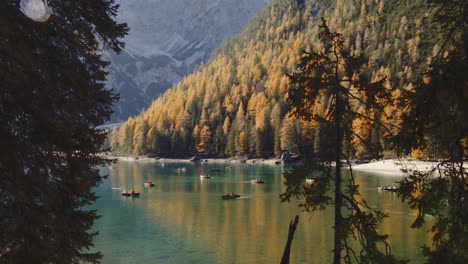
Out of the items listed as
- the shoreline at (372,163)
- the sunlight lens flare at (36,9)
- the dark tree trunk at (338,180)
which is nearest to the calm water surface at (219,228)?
the dark tree trunk at (338,180)

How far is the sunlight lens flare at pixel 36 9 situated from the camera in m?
8.36

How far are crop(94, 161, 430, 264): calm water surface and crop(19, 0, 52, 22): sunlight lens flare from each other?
56.1 feet

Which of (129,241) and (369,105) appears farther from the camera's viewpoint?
(129,241)

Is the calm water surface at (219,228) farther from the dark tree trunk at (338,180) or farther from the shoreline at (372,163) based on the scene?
the shoreline at (372,163)

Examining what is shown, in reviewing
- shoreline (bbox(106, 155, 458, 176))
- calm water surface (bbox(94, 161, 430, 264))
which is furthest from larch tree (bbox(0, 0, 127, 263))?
shoreline (bbox(106, 155, 458, 176))

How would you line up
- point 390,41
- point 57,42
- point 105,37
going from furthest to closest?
point 390,41 < point 105,37 < point 57,42

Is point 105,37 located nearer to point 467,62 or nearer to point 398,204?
point 467,62

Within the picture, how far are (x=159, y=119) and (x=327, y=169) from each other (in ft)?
519

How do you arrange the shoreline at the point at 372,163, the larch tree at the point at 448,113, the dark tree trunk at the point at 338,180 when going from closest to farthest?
1. the larch tree at the point at 448,113
2. the dark tree trunk at the point at 338,180
3. the shoreline at the point at 372,163

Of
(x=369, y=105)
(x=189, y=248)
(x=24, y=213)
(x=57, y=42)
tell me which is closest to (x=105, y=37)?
(x=57, y=42)

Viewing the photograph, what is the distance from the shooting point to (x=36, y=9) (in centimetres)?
881

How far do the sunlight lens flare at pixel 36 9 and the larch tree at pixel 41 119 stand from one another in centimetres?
12

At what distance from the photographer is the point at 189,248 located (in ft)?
113

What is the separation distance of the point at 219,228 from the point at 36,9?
34242 mm
